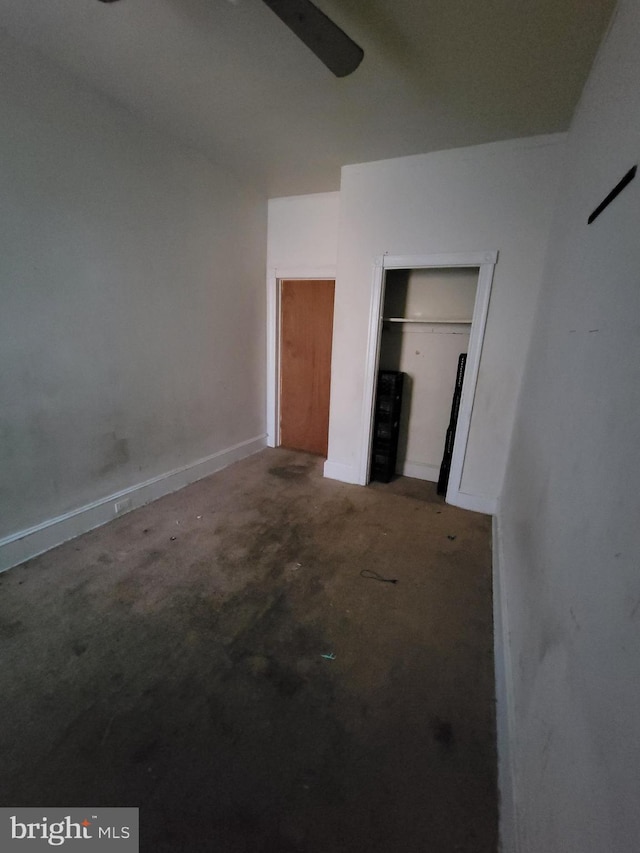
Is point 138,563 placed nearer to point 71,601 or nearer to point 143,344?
point 71,601

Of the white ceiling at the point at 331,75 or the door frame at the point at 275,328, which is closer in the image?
the white ceiling at the point at 331,75

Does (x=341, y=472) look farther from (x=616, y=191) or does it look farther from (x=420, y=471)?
(x=616, y=191)

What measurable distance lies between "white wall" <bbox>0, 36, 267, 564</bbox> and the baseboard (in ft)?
8.56

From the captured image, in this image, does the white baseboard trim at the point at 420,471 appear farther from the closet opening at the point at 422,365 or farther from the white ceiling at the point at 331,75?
the white ceiling at the point at 331,75

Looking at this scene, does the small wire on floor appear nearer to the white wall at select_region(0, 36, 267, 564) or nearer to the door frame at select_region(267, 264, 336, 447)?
the white wall at select_region(0, 36, 267, 564)

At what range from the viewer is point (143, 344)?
2529mm

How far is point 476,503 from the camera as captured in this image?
2822 millimetres

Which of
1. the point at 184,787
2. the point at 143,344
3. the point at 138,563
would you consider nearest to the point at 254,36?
the point at 143,344

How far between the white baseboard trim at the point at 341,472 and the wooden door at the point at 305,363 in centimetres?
66

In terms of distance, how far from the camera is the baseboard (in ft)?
3.10

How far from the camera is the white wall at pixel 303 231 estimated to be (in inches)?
131

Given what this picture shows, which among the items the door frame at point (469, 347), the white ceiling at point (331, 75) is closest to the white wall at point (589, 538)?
the white ceiling at point (331, 75)

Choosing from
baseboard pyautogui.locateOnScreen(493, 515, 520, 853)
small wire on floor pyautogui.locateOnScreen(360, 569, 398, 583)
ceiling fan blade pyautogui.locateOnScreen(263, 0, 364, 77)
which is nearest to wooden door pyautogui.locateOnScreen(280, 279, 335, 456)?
small wire on floor pyautogui.locateOnScreen(360, 569, 398, 583)

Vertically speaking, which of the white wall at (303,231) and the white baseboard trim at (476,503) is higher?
the white wall at (303,231)
